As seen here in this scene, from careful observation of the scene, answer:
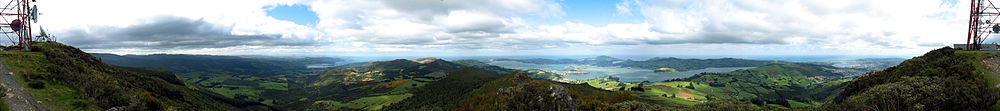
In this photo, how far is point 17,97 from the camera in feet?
101

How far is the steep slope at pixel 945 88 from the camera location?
36.0 m

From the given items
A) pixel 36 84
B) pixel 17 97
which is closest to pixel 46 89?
pixel 36 84

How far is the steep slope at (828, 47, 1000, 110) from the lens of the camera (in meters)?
36.0

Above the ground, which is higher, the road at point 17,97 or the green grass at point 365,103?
the road at point 17,97

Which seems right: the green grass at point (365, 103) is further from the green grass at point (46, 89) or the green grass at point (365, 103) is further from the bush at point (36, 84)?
the bush at point (36, 84)

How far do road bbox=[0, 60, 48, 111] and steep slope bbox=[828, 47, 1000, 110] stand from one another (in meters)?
82.1

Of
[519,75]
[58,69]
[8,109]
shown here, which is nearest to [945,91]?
[8,109]

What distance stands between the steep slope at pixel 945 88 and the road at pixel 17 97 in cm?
8208

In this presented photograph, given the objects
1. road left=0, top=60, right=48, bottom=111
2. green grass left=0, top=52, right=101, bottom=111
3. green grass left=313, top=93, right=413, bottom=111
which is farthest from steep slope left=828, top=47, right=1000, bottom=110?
green grass left=313, top=93, right=413, bottom=111

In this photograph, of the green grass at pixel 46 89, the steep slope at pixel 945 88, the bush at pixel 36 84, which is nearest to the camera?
the green grass at pixel 46 89

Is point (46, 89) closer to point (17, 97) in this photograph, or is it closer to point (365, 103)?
point (17, 97)

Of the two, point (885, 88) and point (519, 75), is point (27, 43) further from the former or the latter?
point (519, 75)

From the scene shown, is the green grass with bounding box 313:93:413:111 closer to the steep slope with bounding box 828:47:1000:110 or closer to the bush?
the bush

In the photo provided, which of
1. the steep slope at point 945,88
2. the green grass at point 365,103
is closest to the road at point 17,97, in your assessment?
the steep slope at point 945,88
